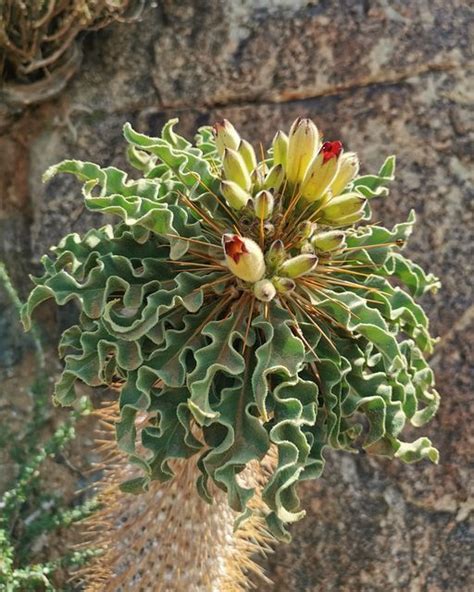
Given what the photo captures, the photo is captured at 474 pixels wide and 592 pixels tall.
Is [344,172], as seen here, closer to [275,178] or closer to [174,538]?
[275,178]

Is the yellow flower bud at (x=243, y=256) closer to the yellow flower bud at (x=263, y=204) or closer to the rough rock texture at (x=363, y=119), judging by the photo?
the yellow flower bud at (x=263, y=204)

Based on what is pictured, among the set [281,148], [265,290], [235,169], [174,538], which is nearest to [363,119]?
[281,148]

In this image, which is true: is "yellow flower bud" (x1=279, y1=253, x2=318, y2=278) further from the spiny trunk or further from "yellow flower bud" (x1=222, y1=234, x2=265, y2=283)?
the spiny trunk

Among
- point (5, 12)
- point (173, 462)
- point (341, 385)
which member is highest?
point (5, 12)

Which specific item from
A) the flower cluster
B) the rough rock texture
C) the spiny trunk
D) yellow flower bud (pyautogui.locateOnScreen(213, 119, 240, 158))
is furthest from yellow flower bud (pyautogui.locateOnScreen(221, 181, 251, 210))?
the rough rock texture

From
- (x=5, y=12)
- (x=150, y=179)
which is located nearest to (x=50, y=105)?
(x=5, y=12)

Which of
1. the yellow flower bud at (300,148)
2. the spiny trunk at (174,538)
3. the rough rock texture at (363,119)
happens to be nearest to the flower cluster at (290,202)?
the yellow flower bud at (300,148)

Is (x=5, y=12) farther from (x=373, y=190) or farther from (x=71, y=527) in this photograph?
(x=71, y=527)
